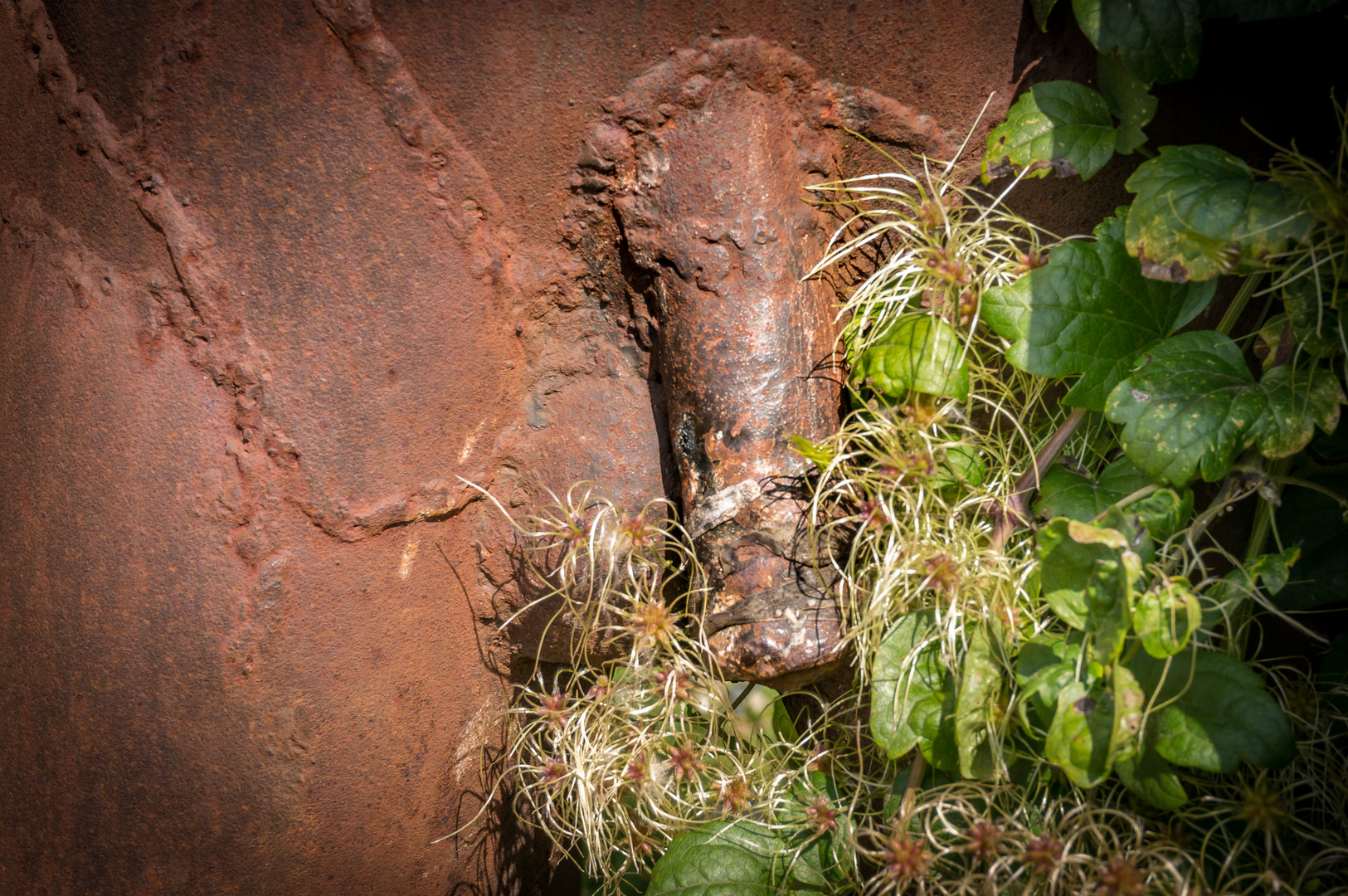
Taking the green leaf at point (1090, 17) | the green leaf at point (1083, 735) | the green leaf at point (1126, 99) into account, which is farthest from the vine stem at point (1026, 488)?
the green leaf at point (1090, 17)

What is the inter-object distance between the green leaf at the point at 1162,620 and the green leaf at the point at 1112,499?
4.4 inches

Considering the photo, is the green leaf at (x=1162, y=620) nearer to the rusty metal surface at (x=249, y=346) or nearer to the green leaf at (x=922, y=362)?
the green leaf at (x=922, y=362)

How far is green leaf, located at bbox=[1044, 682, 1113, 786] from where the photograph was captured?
0.86m

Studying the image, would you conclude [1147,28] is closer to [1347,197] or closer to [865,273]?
[1347,197]

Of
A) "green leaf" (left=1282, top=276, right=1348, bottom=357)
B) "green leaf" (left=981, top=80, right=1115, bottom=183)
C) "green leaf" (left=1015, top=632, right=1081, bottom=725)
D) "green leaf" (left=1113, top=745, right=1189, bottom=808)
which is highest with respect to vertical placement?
"green leaf" (left=981, top=80, right=1115, bottom=183)

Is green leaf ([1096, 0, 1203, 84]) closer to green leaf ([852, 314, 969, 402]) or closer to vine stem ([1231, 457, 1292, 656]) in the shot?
green leaf ([852, 314, 969, 402])

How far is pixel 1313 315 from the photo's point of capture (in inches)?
36.2

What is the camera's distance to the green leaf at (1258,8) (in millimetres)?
934

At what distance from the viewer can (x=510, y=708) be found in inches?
49.2

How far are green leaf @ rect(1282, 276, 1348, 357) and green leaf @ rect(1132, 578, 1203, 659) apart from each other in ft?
1.04

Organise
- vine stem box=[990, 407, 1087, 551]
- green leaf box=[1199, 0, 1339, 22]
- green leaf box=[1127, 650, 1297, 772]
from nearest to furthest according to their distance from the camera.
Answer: green leaf box=[1127, 650, 1297, 772]
green leaf box=[1199, 0, 1339, 22]
vine stem box=[990, 407, 1087, 551]

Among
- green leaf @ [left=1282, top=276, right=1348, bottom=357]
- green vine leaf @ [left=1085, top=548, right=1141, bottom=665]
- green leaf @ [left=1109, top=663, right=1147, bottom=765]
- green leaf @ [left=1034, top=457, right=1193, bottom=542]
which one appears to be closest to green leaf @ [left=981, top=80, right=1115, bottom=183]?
green leaf @ [left=1282, top=276, right=1348, bottom=357]

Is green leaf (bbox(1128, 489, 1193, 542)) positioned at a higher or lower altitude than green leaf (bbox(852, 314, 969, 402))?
lower

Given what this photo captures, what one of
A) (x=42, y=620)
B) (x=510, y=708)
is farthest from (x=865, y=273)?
(x=42, y=620)
